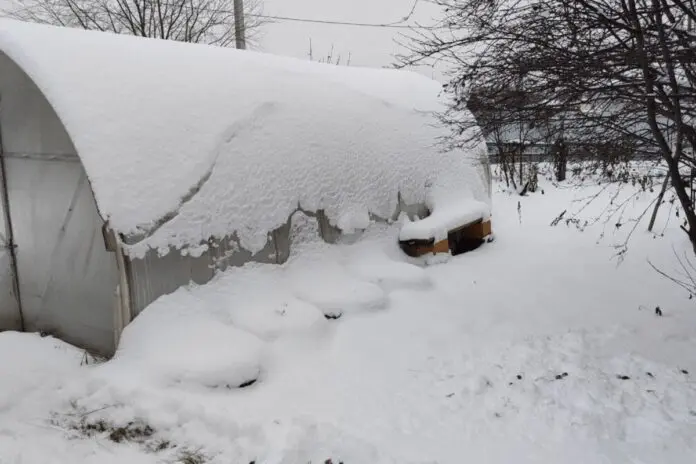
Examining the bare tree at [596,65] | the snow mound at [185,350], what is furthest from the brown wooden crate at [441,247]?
the snow mound at [185,350]

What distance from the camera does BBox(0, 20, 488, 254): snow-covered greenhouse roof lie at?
13.1ft

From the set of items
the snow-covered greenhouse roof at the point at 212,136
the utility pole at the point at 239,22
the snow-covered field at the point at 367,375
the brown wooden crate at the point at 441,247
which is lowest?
the snow-covered field at the point at 367,375

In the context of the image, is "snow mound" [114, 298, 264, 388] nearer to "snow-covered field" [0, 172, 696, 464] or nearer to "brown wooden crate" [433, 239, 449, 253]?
"snow-covered field" [0, 172, 696, 464]

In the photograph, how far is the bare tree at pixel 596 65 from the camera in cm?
351

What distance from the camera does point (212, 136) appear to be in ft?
15.0

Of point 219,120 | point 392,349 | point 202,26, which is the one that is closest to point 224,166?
point 219,120

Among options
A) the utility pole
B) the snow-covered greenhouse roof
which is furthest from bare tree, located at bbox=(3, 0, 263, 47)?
the snow-covered greenhouse roof

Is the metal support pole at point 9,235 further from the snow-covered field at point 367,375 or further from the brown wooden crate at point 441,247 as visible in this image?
the brown wooden crate at point 441,247

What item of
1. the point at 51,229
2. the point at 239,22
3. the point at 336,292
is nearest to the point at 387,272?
the point at 336,292

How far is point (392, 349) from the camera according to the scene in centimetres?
423

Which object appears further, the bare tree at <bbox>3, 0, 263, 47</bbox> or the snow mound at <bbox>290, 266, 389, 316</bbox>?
the bare tree at <bbox>3, 0, 263, 47</bbox>

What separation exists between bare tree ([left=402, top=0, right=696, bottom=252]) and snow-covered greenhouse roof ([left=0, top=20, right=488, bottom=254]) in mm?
1594

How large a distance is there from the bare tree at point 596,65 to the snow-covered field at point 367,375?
1.56 meters

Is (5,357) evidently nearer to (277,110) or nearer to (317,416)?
(317,416)
